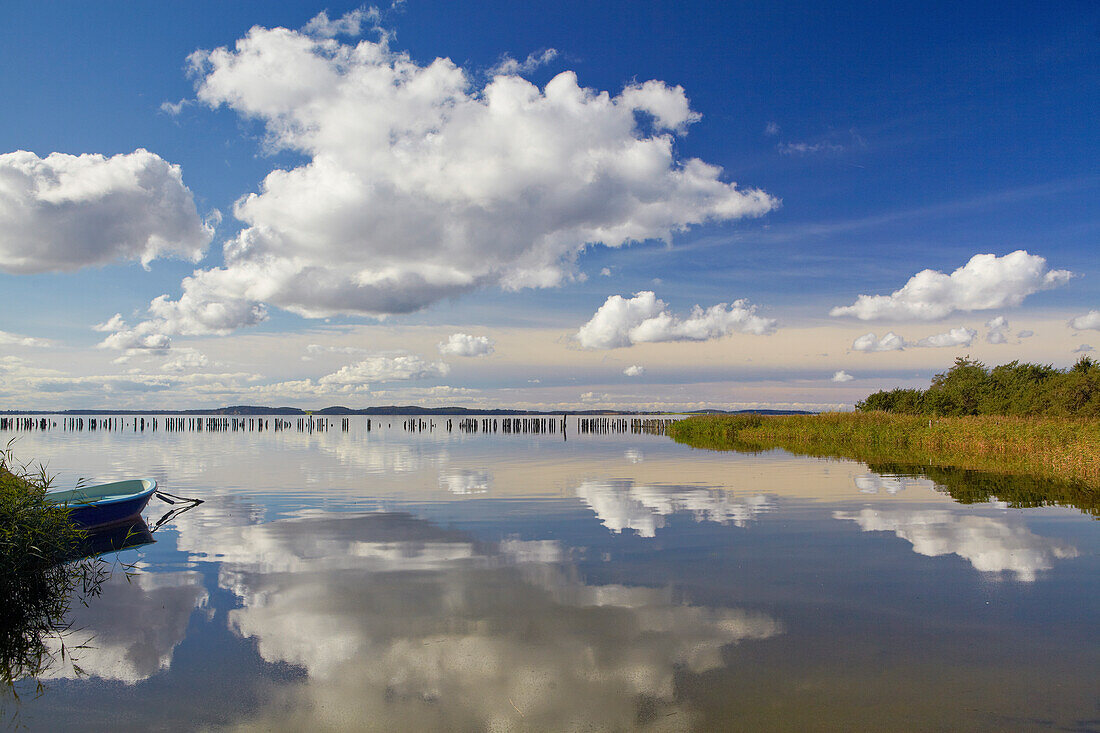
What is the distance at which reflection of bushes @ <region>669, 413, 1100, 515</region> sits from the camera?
2403cm

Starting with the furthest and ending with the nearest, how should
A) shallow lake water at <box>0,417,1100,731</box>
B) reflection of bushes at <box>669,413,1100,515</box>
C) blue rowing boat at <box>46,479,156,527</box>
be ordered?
1. reflection of bushes at <box>669,413,1100,515</box>
2. blue rowing boat at <box>46,479,156,527</box>
3. shallow lake water at <box>0,417,1100,731</box>

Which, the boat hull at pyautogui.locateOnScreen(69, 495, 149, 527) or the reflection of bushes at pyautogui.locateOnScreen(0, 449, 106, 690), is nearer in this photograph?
the reflection of bushes at pyautogui.locateOnScreen(0, 449, 106, 690)

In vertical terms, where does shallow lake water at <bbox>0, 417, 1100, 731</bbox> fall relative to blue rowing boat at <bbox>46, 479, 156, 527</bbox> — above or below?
below

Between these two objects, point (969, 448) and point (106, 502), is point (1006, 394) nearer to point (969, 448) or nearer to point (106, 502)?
point (969, 448)

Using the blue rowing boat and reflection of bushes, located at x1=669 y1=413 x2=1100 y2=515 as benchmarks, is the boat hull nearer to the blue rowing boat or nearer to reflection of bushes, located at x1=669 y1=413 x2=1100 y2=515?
the blue rowing boat

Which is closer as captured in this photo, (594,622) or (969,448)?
(594,622)

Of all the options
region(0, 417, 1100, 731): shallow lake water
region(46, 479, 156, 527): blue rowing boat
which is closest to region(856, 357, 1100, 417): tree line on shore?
region(0, 417, 1100, 731): shallow lake water

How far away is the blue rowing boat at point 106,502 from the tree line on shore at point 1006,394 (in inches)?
2516

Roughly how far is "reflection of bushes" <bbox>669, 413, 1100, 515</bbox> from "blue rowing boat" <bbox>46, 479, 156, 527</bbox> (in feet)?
86.2

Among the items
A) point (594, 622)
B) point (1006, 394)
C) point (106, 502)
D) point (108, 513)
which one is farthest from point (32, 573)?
point (1006, 394)

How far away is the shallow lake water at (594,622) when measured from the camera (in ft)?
22.7

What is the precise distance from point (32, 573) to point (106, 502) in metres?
6.28

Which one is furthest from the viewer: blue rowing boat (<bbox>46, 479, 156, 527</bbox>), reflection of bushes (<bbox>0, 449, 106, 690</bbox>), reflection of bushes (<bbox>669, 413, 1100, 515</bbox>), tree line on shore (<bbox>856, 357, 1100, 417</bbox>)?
tree line on shore (<bbox>856, 357, 1100, 417</bbox>)

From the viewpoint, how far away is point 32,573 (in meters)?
10.6
